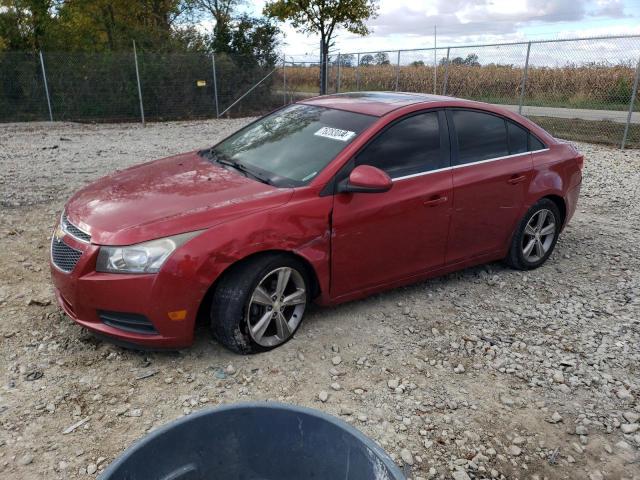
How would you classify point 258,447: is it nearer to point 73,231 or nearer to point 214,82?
point 73,231

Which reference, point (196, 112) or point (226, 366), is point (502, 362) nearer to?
point (226, 366)

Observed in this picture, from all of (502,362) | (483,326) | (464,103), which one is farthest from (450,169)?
(502,362)

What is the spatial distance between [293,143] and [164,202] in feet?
3.69

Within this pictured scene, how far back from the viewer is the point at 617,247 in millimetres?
5562

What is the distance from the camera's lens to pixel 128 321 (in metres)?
3.14

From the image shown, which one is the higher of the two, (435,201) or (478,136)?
(478,136)

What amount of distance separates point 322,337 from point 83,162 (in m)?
7.29

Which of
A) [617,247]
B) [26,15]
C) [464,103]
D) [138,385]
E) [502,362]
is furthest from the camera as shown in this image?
[26,15]

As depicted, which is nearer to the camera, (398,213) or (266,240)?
(266,240)

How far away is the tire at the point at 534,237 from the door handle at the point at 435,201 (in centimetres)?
104

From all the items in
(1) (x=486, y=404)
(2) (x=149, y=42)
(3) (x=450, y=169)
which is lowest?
(1) (x=486, y=404)

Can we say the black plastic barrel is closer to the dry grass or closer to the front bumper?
the front bumper

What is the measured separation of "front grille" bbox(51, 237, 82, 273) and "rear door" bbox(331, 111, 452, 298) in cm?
160

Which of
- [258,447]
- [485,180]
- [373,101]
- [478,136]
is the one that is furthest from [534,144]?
[258,447]
